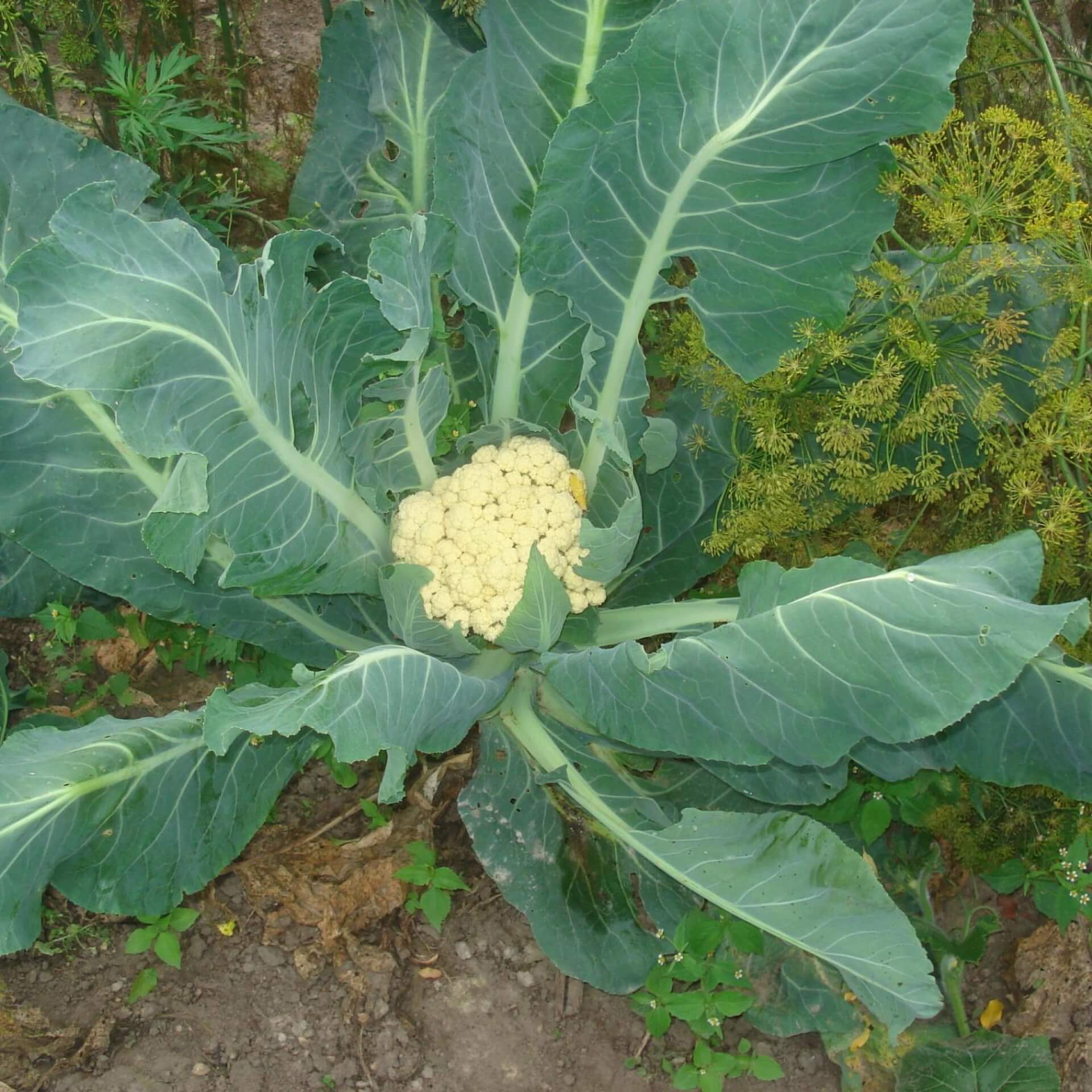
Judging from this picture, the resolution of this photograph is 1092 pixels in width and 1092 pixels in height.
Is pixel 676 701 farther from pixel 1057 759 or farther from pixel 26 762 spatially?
pixel 26 762

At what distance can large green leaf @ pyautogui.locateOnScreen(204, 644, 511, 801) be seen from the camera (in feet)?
6.00

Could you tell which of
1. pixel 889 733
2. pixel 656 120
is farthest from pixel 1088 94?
pixel 889 733

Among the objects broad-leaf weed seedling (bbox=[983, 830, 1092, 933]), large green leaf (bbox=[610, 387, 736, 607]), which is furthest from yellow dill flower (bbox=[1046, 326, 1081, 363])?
broad-leaf weed seedling (bbox=[983, 830, 1092, 933])

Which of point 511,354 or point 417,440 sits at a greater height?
point 511,354

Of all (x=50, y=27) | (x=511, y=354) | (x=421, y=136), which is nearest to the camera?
(x=511, y=354)

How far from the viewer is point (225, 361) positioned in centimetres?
196

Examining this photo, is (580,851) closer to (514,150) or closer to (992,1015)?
(992,1015)

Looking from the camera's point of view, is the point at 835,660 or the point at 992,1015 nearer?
the point at 835,660

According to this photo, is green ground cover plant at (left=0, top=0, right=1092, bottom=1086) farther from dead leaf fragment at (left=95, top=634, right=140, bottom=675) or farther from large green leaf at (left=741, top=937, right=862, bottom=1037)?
dead leaf fragment at (left=95, top=634, right=140, bottom=675)

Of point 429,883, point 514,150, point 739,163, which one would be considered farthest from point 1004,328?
point 429,883

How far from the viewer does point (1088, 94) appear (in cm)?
297

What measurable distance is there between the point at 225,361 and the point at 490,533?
0.77m

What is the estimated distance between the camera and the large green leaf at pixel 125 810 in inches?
81.8

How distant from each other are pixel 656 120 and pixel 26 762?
6.02 ft
